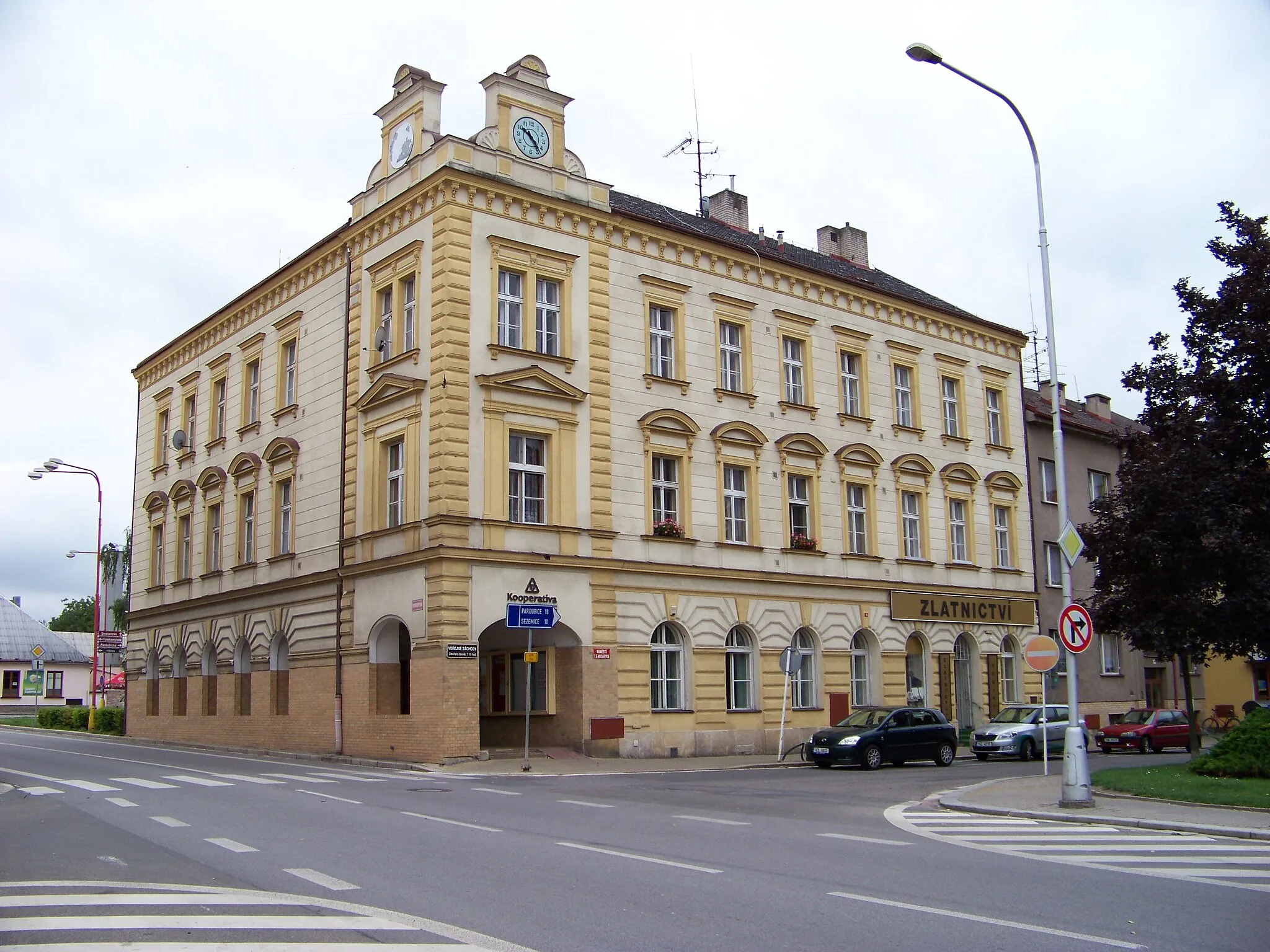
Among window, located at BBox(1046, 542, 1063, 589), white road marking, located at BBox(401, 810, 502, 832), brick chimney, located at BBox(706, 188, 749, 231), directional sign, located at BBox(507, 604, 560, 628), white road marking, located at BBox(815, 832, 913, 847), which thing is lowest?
white road marking, located at BBox(815, 832, 913, 847)

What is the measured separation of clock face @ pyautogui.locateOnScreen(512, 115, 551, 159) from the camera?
2984cm

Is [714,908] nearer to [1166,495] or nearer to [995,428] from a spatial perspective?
[1166,495]

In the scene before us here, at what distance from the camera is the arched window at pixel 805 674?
33.8 metres

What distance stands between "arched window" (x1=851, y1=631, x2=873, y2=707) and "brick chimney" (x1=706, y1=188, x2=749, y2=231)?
14.6 meters

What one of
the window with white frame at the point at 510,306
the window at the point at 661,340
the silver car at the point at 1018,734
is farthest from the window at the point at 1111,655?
the window with white frame at the point at 510,306

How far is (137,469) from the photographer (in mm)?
45062

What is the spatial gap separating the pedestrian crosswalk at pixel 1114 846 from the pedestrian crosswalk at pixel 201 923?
22.3 feet

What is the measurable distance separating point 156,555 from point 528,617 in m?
22.0

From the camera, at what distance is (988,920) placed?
28.1 ft

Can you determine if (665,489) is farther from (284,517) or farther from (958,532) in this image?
(958,532)

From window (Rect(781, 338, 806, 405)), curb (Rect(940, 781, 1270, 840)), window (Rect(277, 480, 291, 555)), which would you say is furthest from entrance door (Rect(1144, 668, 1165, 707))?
window (Rect(277, 480, 291, 555))

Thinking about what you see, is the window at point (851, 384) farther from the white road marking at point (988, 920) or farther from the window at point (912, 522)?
the white road marking at point (988, 920)

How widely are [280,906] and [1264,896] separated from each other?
7.65m

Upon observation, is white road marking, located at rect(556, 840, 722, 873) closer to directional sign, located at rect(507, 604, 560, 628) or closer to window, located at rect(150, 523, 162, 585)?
directional sign, located at rect(507, 604, 560, 628)
